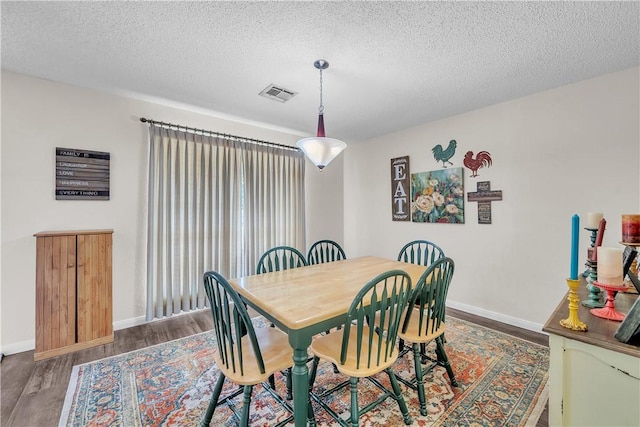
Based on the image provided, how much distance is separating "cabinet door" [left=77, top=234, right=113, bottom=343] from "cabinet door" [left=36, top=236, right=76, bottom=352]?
5 cm

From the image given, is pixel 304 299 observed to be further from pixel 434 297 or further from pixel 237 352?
pixel 434 297

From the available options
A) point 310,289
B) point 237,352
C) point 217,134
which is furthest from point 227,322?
point 217,134

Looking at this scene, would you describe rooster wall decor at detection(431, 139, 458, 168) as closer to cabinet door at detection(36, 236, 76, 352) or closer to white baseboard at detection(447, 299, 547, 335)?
white baseboard at detection(447, 299, 547, 335)

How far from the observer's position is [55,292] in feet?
7.63

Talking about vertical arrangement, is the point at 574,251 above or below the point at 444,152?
below

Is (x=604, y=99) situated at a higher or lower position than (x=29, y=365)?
higher

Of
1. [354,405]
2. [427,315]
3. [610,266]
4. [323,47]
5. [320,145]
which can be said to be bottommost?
[354,405]

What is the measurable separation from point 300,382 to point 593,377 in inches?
47.5

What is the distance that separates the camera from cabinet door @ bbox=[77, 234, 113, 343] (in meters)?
2.44

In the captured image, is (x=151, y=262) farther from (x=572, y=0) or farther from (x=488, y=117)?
(x=488, y=117)

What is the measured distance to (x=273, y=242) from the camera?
12.7 feet

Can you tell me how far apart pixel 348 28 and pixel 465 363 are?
2727 millimetres

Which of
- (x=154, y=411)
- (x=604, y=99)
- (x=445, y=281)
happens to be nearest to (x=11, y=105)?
(x=154, y=411)

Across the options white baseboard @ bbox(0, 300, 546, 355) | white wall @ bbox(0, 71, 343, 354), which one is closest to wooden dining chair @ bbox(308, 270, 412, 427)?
white baseboard @ bbox(0, 300, 546, 355)
